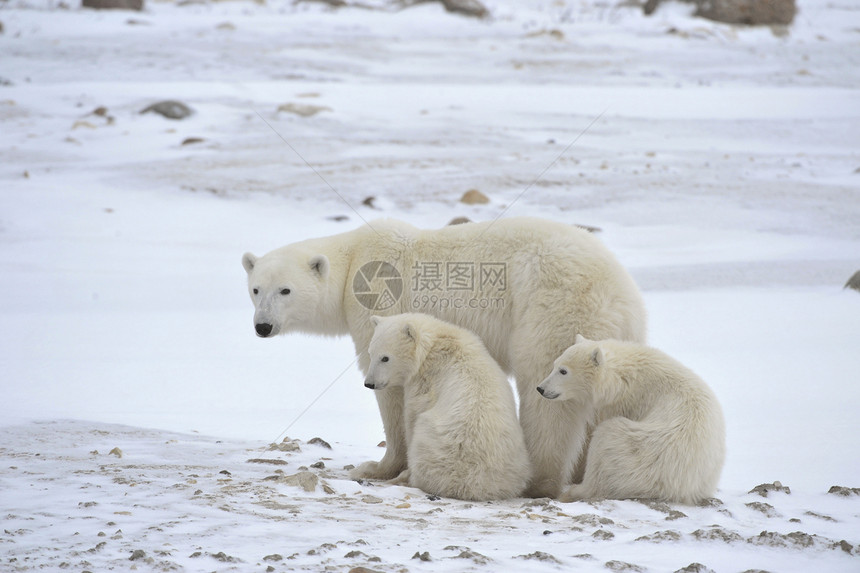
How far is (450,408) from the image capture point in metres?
4.59

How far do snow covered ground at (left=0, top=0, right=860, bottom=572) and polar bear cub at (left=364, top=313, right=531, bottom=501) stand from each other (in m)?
0.23

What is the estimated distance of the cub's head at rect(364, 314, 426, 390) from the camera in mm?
4742

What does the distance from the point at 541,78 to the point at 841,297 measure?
11640 millimetres

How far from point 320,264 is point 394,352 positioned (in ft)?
2.70

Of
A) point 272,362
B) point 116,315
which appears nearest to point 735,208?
point 272,362

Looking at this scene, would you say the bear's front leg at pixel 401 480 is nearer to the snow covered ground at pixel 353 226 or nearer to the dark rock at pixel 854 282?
the snow covered ground at pixel 353 226

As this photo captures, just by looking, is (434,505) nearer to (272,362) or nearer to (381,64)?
(272,362)

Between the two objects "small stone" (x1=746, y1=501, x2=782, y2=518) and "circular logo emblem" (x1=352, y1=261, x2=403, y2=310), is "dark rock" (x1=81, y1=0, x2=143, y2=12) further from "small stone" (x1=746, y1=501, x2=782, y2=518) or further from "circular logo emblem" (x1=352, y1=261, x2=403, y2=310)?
"small stone" (x1=746, y1=501, x2=782, y2=518)

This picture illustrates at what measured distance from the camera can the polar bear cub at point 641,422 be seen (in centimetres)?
428

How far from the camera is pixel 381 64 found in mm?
20219

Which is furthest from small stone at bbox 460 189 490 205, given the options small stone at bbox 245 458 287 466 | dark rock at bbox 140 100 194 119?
small stone at bbox 245 458 287 466

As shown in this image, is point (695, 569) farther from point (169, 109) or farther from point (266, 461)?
point (169, 109)

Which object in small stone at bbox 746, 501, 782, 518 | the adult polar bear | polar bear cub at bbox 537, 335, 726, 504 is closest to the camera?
small stone at bbox 746, 501, 782, 518

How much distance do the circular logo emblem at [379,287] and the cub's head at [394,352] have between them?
0.39m
